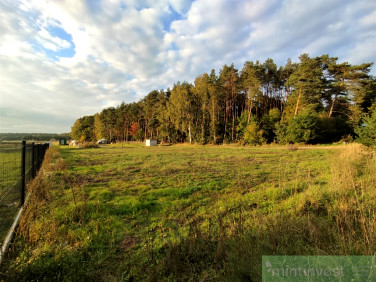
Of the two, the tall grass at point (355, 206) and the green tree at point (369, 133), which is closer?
the tall grass at point (355, 206)

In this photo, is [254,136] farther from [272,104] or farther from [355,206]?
[355,206]

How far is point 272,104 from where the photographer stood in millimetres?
43938

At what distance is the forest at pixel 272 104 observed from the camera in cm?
3120

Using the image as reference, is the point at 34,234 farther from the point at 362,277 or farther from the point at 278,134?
the point at 278,134

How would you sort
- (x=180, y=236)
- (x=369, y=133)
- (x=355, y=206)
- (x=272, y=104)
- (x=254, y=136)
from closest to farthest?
(x=180, y=236)
(x=355, y=206)
(x=369, y=133)
(x=254, y=136)
(x=272, y=104)

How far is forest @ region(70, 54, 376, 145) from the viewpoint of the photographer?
1228 inches

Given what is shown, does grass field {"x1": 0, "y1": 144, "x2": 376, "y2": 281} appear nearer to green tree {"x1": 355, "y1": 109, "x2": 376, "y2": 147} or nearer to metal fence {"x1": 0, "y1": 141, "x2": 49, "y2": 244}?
metal fence {"x1": 0, "y1": 141, "x2": 49, "y2": 244}

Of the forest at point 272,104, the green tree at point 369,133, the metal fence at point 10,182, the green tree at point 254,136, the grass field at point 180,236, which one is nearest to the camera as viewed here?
the grass field at point 180,236

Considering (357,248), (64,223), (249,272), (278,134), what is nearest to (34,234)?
(64,223)

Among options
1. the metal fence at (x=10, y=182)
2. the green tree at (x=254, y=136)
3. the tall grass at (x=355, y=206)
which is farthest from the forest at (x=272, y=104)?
the metal fence at (x=10, y=182)

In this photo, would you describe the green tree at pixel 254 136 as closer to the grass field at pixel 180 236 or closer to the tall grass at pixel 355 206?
the tall grass at pixel 355 206

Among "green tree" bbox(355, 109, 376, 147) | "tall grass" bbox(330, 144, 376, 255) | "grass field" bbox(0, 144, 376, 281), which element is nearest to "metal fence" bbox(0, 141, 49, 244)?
"grass field" bbox(0, 144, 376, 281)

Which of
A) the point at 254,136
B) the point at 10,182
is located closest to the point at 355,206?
the point at 10,182

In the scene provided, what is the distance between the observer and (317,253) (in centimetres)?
229
